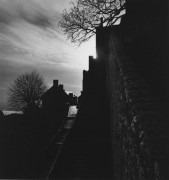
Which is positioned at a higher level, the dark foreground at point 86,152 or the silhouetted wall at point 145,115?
the silhouetted wall at point 145,115

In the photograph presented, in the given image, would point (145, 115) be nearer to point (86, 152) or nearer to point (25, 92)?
point (86, 152)

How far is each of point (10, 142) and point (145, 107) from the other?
48.3 ft

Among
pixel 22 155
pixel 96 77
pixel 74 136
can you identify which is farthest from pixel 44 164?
pixel 96 77

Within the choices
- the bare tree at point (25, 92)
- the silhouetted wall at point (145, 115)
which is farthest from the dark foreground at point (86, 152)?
the bare tree at point (25, 92)

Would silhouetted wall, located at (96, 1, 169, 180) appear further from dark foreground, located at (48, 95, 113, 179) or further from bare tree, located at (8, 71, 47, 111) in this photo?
bare tree, located at (8, 71, 47, 111)

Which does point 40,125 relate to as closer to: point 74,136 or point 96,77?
point 96,77

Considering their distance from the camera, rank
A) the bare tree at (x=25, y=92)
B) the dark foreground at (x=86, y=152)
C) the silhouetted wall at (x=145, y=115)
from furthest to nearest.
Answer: the bare tree at (x=25, y=92), the dark foreground at (x=86, y=152), the silhouetted wall at (x=145, y=115)

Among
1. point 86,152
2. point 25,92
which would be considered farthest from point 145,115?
point 25,92

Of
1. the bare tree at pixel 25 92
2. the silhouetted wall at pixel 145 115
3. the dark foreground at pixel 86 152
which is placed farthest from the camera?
the bare tree at pixel 25 92

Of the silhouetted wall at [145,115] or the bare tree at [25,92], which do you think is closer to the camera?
the silhouetted wall at [145,115]

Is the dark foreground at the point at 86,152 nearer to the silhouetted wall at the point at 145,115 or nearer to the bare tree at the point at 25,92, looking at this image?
the silhouetted wall at the point at 145,115

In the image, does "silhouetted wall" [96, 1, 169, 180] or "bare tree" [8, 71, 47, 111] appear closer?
"silhouetted wall" [96, 1, 169, 180]

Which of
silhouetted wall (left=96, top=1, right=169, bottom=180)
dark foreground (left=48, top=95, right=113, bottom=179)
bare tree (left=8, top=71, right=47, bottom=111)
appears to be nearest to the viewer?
silhouetted wall (left=96, top=1, right=169, bottom=180)

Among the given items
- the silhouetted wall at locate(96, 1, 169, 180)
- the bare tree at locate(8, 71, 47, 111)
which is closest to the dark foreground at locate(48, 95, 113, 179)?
the silhouetted wall at locate(96, 1, 169, 180)
